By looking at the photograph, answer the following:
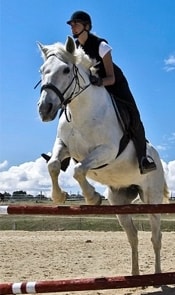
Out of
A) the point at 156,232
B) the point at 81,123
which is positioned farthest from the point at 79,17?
the point at 156,232

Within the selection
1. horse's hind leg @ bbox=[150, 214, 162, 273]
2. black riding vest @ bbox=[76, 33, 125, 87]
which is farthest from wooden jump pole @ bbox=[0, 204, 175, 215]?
horse's hind leg @ bbox=[150, 214, 162, 273]

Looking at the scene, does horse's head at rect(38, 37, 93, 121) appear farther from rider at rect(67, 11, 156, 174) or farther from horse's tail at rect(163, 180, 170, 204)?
horse's tail at rect(163, 180, 170, 204)

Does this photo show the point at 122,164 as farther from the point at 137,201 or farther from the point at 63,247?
the point at 63,247

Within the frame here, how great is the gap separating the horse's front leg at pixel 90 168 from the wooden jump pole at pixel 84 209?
491 mm

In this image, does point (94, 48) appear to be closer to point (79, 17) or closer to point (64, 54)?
point (79, 17)

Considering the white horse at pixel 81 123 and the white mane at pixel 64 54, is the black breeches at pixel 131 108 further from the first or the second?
the white mane at pixel 64 54

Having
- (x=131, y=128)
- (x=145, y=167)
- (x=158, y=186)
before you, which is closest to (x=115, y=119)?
(x=131, y=128)

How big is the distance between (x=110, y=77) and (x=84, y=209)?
1701 millimetres

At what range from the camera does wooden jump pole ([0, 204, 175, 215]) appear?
4516 millimetres

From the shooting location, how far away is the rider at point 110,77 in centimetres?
555

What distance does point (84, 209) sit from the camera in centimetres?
453

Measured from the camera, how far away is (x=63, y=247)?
11.1 metres

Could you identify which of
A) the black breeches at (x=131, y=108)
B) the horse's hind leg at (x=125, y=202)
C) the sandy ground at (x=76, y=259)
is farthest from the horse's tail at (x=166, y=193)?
the black breeches at (x=131, y=108)

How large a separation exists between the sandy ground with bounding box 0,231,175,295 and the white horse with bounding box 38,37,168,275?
1468 millimetres
